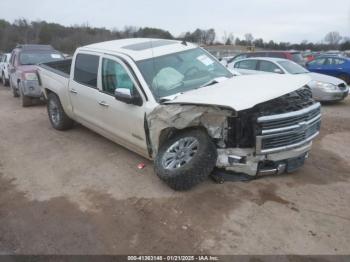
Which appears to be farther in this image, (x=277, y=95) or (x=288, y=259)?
(x=277, y=95)

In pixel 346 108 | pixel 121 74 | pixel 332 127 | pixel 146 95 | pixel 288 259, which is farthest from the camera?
pixel 346 108

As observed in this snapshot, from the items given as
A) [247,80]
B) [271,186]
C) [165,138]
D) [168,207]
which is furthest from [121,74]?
[271,186]

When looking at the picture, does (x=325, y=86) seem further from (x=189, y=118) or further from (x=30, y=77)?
(x=30, y=77)

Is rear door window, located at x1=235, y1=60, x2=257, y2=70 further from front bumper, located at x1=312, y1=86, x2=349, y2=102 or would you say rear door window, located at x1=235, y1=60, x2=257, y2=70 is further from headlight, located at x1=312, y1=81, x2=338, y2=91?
front bumper, located at x1=312, y1=86, x2=349, y2=102

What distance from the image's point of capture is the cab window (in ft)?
Result: 16.3

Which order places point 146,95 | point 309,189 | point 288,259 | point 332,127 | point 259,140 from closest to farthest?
point 288,259 < point 259,140 < point 309,189 < point 146,95 < point 332,127

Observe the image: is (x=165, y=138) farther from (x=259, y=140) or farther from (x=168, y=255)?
(x=168, y=255)

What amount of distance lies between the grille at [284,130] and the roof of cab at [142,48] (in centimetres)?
212

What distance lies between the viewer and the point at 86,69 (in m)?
6.02

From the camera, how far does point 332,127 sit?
7.59 meters

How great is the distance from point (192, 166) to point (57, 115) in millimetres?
4408

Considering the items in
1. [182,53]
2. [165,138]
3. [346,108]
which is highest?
[182,53]

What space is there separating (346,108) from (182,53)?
22.1 ft

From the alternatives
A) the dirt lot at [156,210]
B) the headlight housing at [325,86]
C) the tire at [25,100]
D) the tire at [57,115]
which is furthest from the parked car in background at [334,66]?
the tire at [57,115]
